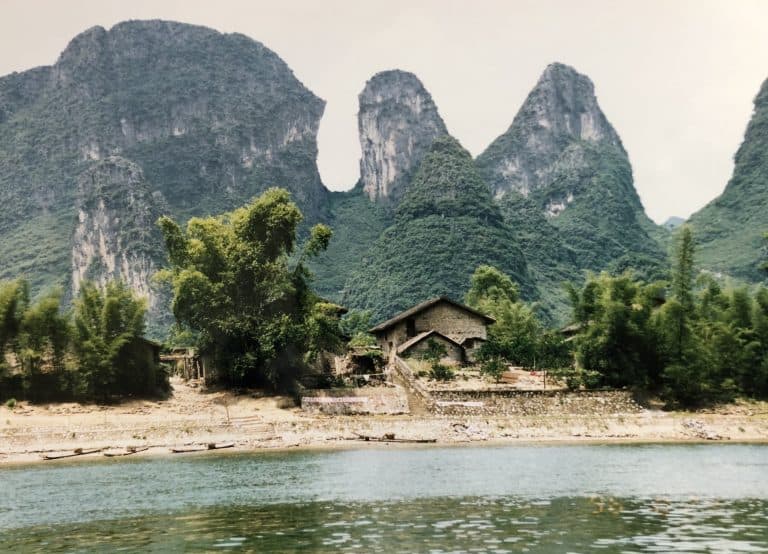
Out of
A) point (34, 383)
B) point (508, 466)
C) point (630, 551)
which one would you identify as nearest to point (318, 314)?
point (34, 383)

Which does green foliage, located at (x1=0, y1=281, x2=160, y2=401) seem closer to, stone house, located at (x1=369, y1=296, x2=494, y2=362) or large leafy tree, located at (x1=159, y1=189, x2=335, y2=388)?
large leafy tree, located at (x1=159, y1=189, x2=335, y2=388)

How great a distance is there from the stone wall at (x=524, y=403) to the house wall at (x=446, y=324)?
17.1 meters

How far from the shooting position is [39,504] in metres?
26.8

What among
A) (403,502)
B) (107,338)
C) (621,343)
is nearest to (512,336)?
(621,343)

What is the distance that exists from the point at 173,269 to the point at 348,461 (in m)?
22.4

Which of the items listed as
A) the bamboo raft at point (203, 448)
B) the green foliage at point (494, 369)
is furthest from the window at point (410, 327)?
the bamboo raft at point (203, 448)

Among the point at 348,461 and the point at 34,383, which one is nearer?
the point at 348,461

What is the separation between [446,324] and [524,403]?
60.3 ft

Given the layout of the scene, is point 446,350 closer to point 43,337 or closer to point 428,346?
point 428,346

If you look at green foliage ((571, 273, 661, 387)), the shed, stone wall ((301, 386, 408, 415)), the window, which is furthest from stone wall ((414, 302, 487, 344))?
stone wall ((301, 386, 408, 415))

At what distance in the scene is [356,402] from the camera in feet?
155

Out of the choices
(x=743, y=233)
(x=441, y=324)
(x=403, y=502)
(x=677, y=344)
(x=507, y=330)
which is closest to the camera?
(x=403, y=502)

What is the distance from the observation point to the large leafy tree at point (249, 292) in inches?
2008

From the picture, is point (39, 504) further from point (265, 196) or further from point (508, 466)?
point (265, 196)
